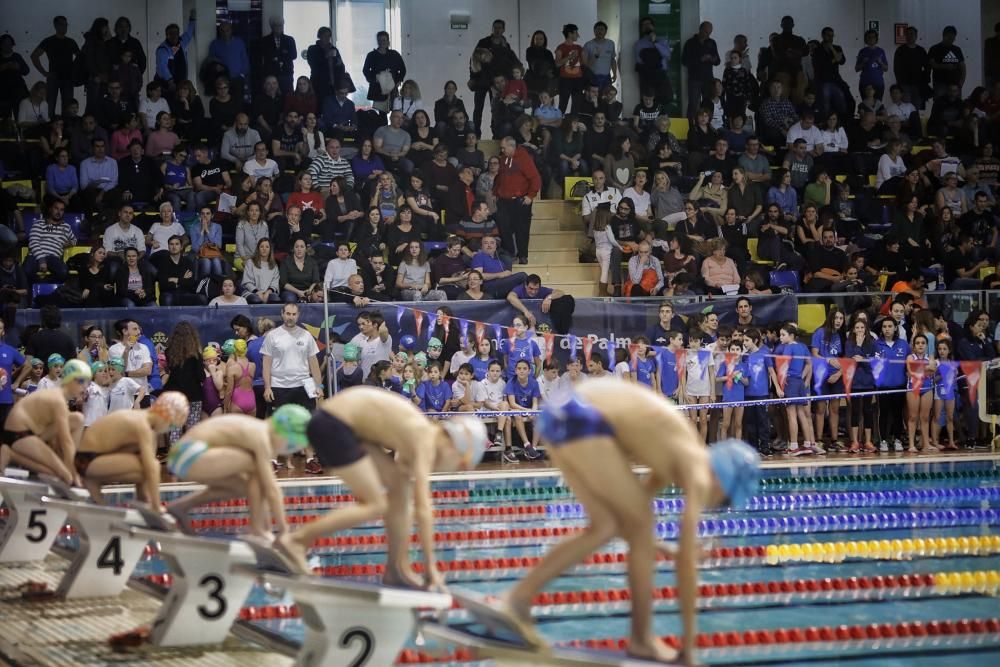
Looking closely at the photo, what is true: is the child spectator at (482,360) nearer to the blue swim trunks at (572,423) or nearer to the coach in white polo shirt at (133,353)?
the coach in white polo shirt at (133,353)

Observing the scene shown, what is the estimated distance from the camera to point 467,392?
1304 cm

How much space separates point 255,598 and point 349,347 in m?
5.44

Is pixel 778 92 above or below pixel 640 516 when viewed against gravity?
above

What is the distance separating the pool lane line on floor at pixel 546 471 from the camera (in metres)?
11.9

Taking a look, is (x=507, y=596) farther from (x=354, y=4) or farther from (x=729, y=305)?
(x=354, y=4)

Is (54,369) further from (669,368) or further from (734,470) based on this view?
(734,470)

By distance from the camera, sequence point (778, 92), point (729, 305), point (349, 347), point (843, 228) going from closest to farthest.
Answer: point (349, 347), point (729, 305), point (843, 228), point (778, 92)

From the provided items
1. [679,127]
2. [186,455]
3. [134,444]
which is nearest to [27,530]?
[134,444]

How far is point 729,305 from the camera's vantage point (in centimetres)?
1363

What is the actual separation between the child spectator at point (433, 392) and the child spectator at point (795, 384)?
343 cm

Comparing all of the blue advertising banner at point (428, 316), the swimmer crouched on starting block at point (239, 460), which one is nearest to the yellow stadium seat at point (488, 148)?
the blue advertising banner at point (428, 316)

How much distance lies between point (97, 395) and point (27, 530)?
4.09m

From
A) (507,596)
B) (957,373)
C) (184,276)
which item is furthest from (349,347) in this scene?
(507,596)

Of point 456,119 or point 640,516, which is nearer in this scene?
point 640,516
